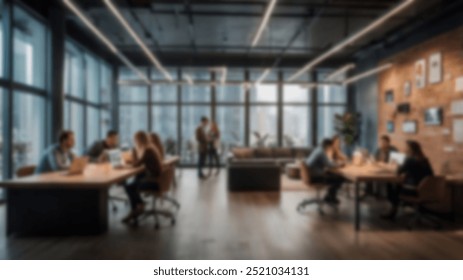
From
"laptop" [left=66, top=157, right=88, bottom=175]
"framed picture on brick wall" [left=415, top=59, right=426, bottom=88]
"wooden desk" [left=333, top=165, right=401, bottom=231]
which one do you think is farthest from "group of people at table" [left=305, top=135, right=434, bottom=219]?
"laptop" [left=66, top=157, right=88, bottom=175]

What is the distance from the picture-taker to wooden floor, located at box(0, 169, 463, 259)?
369 cm

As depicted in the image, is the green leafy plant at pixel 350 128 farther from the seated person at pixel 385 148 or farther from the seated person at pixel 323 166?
the seated person at pixel 323 166

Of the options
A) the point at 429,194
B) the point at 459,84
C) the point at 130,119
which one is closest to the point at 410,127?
the point at 459,84

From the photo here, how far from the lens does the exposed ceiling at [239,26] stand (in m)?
7.18

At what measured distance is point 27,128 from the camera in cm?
706

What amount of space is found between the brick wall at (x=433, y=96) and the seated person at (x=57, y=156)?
6688 mm

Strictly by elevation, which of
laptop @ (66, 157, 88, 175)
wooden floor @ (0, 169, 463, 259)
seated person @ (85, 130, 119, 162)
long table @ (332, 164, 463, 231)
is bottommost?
wooden floor @ (0, 169, 463, 259)

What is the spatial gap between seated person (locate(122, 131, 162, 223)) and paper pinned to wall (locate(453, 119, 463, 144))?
17.7 ft

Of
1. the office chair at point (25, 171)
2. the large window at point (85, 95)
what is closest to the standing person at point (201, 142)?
the large window at point (85, 95)

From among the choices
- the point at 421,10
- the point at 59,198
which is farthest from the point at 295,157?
the point at 59,198

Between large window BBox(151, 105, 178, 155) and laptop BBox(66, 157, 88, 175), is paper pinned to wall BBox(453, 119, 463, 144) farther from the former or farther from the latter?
large window BBox(151, 105, 178, 155)
